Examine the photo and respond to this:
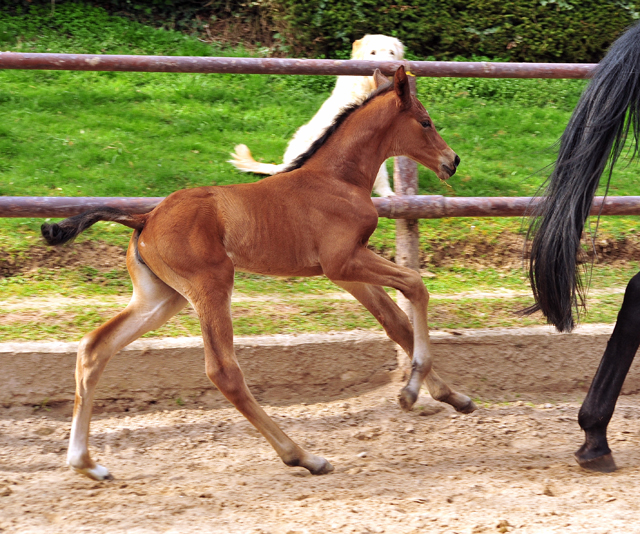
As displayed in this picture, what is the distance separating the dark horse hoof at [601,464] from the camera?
10.5ft

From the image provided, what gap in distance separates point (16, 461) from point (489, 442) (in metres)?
2.35

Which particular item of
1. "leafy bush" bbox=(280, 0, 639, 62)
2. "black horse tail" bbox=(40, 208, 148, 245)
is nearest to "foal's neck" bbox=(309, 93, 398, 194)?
"black horse tail" bbox=(40, 208, 148, 245)

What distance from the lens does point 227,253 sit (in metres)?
3.32

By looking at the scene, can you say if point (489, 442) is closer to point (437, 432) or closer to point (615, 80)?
point (437, 432)

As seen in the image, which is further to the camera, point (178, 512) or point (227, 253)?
point (227, 253)

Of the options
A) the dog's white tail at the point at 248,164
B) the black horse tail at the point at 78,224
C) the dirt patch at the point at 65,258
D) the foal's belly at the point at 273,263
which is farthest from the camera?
the dog's white tail at the point at 248,164

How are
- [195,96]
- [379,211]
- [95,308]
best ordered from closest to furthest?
[379,211] < [95,308] < [195,96]

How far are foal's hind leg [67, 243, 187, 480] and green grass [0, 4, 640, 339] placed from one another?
2.82 feet

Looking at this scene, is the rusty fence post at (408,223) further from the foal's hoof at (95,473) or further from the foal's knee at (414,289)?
the foal's hoof at (95,473)

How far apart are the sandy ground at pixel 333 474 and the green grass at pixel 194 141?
62 cm

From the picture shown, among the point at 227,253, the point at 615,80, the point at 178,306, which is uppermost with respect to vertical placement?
the point at 615,80

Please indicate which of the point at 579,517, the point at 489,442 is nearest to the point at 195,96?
the point at 489,442

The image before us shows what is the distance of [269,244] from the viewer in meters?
3.36

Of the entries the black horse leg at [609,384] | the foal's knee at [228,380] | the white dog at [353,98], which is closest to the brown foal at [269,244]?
the foal's knee at [228,380]
